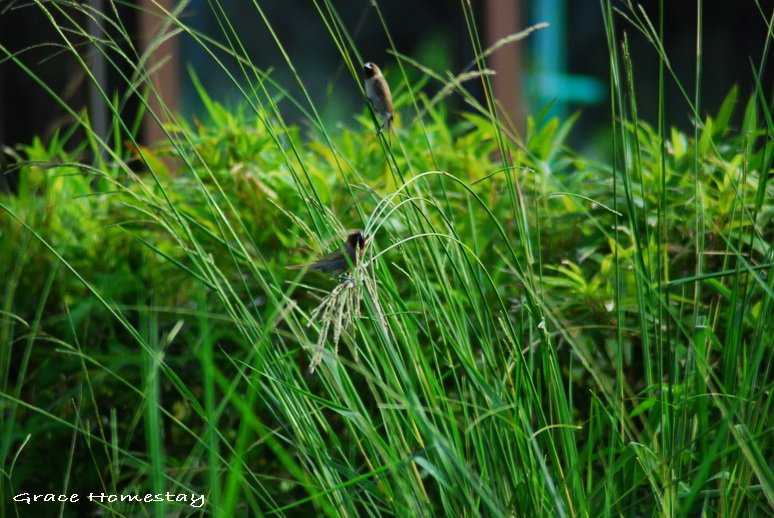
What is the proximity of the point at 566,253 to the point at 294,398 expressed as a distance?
1.02 m

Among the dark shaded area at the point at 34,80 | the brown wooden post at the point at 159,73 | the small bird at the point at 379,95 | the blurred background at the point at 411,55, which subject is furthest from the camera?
the blurred background at the point at 411,55

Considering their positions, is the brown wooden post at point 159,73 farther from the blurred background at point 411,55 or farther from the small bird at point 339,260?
the small bird at point 339,260

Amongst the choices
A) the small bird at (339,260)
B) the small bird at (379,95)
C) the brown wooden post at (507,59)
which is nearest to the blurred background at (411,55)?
the brown wooden post at (507,59)

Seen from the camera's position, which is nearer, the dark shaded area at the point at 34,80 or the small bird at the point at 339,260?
the small bird at the point at 339,260

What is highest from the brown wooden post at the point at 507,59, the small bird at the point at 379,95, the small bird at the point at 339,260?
the small bird at the point at 379,95

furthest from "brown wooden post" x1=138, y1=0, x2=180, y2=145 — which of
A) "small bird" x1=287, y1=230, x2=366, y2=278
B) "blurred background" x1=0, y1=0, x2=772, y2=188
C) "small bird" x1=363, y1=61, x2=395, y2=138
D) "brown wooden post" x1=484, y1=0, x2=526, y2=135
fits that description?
"small bird" x1=287, y1=230, x2=366, y2=278

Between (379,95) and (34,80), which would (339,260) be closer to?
(379,95)

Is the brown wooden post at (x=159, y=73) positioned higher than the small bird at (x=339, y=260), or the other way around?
the small bird at (x=339, y=260)

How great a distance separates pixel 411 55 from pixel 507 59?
523 mm

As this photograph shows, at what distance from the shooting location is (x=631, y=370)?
6.84ft

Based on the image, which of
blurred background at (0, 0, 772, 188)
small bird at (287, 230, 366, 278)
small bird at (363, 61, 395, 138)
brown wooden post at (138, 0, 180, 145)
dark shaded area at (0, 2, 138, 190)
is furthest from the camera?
blurred background at (0, 0, 772, 188)

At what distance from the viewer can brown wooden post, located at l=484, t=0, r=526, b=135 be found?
12.6 ft

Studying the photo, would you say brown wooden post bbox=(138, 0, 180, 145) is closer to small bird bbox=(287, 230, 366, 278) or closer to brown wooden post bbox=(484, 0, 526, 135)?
brown wooden post bbox=(484, 0, 526, 135)

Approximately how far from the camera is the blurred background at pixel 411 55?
12.5ft
